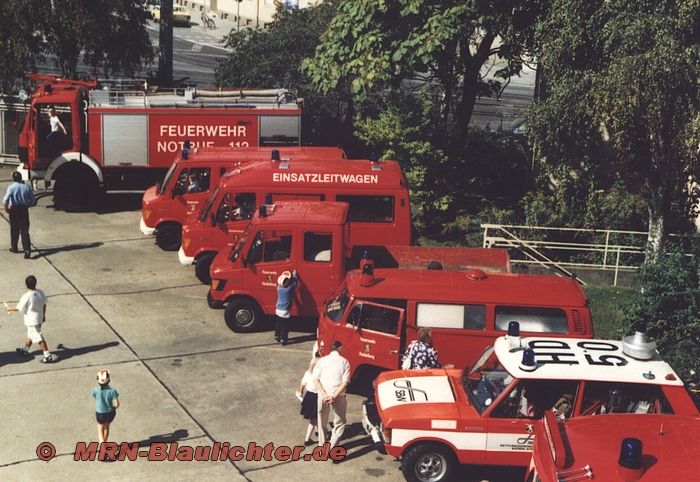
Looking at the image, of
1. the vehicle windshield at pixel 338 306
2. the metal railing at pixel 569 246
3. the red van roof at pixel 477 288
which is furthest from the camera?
the metal railing at pixel 569 246

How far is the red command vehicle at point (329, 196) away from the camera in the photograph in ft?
57.5

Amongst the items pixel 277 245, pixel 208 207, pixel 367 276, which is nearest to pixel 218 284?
pixel 277 245

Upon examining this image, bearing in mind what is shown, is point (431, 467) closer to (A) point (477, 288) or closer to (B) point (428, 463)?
(B) point (428, 463)

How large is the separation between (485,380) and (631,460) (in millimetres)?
3898

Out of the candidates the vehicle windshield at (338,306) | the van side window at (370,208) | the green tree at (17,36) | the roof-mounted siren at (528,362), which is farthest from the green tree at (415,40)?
the roof-mounted siren at (528,362)

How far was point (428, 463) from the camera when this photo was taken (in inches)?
434

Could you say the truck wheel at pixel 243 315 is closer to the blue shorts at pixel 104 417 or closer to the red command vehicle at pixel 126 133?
the blue shorts at pixel 104 417

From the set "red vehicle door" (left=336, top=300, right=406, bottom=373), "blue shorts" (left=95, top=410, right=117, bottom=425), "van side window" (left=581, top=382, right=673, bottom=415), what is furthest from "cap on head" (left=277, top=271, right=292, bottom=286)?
"van side window" (left=581, top=382, right=673, bottom=415)

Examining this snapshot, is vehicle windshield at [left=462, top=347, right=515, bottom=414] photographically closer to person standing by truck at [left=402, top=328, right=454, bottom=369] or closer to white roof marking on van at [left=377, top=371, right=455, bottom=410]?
white roof marking on van at [left=377, top=371, right=455, bottom=410]

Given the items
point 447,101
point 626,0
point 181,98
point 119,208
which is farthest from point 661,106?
point 119,208

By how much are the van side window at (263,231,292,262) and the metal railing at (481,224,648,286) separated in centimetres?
494

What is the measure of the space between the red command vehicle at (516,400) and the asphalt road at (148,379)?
0.71 meters

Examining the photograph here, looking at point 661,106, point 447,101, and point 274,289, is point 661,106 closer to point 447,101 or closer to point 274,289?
point 274,289

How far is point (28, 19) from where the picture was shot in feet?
86.1
